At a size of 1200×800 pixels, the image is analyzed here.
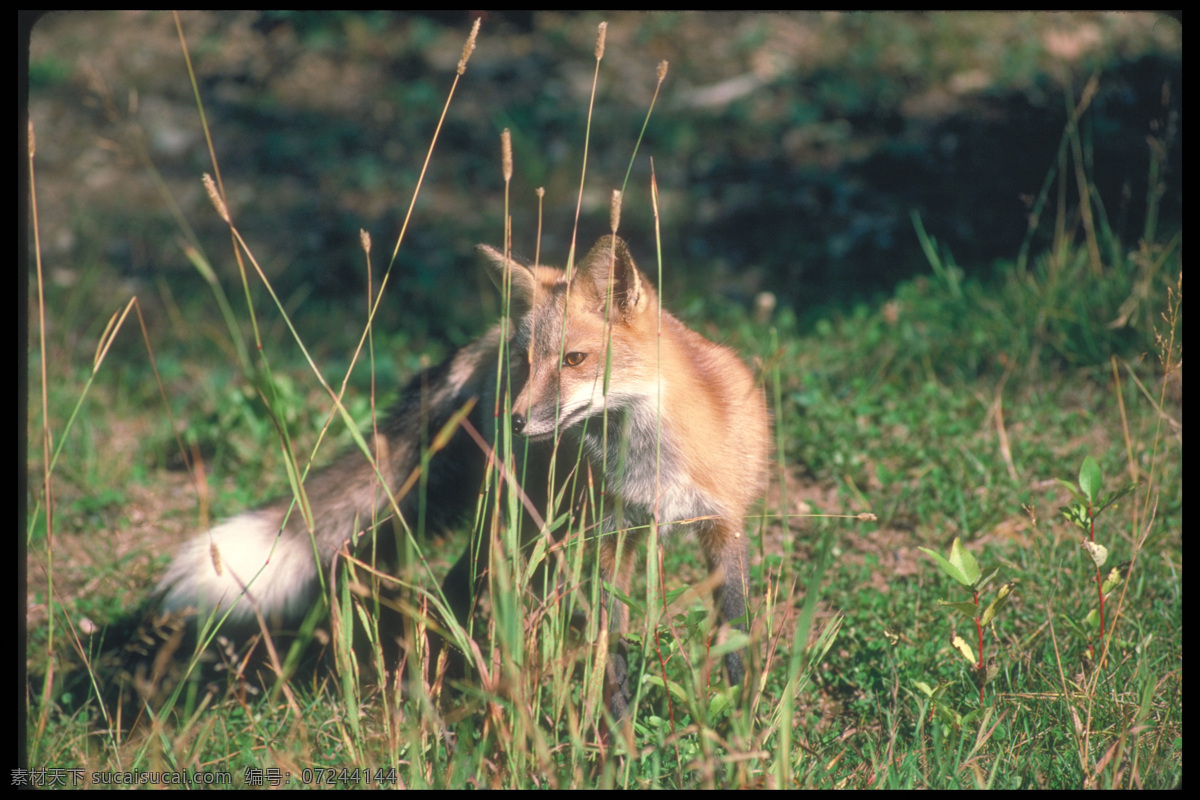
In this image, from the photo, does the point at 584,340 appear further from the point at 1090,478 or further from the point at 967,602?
the point at 1090,478

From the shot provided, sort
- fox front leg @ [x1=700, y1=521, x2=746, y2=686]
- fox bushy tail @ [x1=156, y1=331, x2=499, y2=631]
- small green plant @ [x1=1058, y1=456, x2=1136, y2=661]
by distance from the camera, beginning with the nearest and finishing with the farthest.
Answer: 1. small green plant @ [x1=1058, y1=456, x2=1136, y2=661]
2. fox front leg @ [x1=700, y1=521, x2=746, y2=686]
3. fox bushy tail @ [x1=156, y1=331, x2=499, y2=631]

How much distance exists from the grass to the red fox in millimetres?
213

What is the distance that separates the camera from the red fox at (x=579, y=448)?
255 cm

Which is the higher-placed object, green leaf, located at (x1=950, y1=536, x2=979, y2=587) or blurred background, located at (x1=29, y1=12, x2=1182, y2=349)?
blurred background, located at (x1=29, y1=12, x2=1182, y2=349)

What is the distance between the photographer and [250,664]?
329cm

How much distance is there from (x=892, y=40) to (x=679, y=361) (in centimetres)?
569

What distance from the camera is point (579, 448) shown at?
2.38 metres

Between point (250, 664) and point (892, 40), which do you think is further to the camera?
point (892, 40)

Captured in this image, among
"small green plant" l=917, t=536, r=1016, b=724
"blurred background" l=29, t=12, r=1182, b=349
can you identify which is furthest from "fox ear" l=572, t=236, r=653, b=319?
"blurred background" l=29, t=12, r=1182, b=349

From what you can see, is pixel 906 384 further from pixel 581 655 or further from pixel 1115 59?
pixel 1115 59

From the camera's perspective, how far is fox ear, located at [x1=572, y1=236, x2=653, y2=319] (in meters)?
2.44

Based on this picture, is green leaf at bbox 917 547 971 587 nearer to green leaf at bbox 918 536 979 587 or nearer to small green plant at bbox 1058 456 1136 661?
green leaf at bbox 918 536 979 587

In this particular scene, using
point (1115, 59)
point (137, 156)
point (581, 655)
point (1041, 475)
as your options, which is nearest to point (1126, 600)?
point (1041, 475)

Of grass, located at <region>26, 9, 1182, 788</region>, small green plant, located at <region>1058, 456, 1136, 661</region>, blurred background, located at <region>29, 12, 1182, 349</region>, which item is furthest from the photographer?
blurred background, located at <region>29, 12, 1182, 349</region>
